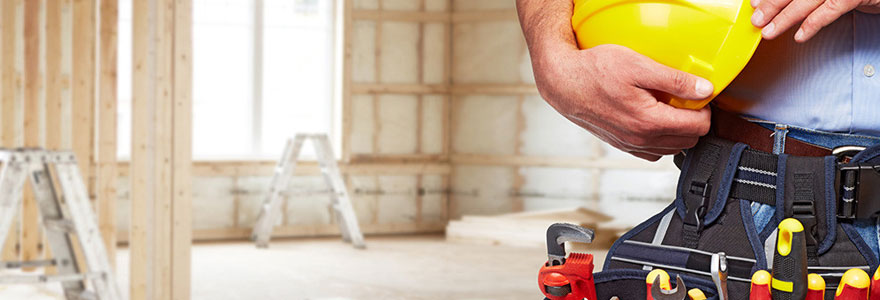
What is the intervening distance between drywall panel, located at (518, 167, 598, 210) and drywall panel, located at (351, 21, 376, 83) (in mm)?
1624

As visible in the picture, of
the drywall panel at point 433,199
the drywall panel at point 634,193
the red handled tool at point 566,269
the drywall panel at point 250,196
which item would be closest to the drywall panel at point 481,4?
the drywall panel at point 433,199

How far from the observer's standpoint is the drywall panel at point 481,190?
8945 millimetres

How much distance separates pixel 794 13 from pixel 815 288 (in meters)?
0.28

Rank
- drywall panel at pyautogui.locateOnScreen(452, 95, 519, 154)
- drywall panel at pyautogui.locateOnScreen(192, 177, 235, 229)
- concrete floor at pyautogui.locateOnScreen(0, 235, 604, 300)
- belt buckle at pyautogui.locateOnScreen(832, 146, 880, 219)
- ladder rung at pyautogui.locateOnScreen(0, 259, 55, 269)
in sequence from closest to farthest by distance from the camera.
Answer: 1. belt buckle at pyautogui.locateOnScreen(832, 146, 880, 219)
2. ladder rung at pyautogui.locateOnScreen(0, 259, 55, 269)
3. concrete floor at pyautogui.locateOnScreen(0, 235, 604, 300)
4. drywall panel at pyautogui.locateOnScreen(192, 177, 235, 229)
5. drywall panel at pyautogui.locateOnScreen(452, 95, 519, 154)

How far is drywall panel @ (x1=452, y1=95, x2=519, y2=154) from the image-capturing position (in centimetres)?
885

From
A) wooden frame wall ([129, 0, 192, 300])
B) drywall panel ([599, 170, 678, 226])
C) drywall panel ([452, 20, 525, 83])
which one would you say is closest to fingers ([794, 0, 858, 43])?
wooden frame wall ([129, 0, 192, 300])

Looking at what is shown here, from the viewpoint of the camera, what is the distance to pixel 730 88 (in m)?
1.18

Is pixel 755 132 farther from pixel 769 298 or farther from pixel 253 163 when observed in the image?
pixel 253 163

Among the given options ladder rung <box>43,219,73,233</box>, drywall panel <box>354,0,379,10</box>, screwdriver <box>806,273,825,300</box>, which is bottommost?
ladder rung <box>43,219,73,233</box>

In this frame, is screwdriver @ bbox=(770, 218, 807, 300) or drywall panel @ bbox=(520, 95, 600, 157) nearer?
screwdriver @ bbox=(770, 218, 807, 300)

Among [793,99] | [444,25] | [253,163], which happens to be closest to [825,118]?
[793,99]

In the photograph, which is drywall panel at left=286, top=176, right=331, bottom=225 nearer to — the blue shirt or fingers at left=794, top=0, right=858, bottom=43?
the blue shirt

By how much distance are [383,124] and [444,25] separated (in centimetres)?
108

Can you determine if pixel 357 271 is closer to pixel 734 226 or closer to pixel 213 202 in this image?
pixel 213 202
